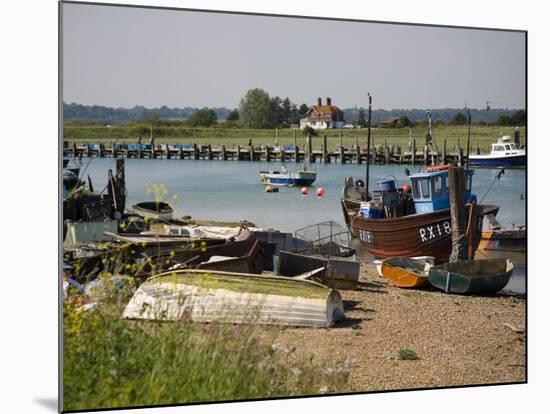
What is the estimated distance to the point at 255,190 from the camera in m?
9.27

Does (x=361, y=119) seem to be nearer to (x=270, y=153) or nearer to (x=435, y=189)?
(x=270, y=153)

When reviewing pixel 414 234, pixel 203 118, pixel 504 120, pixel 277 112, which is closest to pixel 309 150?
pixel 277 112

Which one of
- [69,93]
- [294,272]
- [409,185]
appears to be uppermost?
[69,93]

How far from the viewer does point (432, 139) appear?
31.9 feet

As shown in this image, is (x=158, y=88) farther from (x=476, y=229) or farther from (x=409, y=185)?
(x=476, y=229)

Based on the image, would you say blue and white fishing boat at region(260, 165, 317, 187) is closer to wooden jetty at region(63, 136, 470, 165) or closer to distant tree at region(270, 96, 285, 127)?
wooden jetty at region(63, 136, 470, 165)

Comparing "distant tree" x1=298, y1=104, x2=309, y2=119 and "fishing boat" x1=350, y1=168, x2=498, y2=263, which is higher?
"distant tree" x1=298, y1=104, x2=309, y2=119

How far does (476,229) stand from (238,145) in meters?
2.69

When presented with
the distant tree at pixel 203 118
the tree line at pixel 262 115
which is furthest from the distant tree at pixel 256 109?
the distant tree at pixel 203 118

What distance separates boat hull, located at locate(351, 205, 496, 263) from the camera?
34.3 ft

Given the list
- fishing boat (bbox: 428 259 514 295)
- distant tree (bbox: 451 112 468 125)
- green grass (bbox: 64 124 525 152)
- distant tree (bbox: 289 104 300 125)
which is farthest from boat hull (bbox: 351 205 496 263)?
distant tree (bbox: 289 104 300 125)

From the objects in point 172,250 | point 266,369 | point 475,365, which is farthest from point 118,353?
point 475,365

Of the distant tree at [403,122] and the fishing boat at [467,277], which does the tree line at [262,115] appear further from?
the fishing boat at [467,277]

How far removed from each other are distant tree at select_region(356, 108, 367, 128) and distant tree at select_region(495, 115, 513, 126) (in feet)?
4.23
